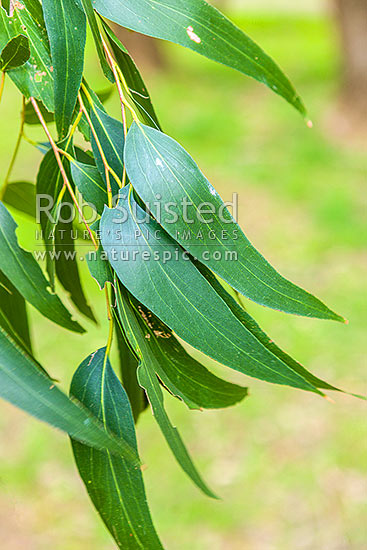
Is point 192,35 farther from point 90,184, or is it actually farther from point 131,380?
point 131,380

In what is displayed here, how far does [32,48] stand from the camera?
22.3 inches

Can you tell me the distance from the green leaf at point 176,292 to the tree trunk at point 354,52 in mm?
3605

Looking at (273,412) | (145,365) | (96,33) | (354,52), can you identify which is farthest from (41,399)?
(354,52)

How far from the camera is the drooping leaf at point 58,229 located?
61cm

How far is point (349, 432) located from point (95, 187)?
151 centimetres

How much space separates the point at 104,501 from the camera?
55 centimetres

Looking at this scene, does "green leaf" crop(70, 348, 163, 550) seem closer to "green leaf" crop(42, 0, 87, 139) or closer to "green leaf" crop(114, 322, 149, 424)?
"green leaf" crop(114, 322, 149, 424)

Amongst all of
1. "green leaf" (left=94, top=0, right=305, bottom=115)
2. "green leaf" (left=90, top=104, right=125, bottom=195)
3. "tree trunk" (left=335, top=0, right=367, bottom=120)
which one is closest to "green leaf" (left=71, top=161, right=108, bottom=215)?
"green leaf" (left=90, top=104, right=125, bottom=195)

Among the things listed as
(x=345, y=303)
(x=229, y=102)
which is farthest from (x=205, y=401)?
(x=229, y=102)

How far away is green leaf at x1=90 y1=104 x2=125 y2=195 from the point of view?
56cm

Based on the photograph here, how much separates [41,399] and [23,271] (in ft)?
0.62

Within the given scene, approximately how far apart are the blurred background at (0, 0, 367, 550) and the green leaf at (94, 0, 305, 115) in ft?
1.47

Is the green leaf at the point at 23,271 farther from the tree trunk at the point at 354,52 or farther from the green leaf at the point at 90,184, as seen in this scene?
the tree trunk at the point at 354,52

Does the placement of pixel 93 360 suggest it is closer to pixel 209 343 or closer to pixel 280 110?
pixel 209 343
